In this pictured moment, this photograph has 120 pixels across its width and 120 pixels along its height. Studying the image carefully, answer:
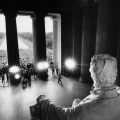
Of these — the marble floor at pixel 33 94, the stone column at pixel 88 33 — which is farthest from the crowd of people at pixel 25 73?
→ the stone column at pixel 88 33

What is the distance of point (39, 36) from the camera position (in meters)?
19.5

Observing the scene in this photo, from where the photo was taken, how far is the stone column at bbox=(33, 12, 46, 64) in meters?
19.1

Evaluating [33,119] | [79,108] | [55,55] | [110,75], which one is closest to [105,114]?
[79,108]

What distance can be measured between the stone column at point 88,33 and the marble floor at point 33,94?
199 centimetres

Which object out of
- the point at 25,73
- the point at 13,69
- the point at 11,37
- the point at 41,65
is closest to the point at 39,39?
the point at 41,65

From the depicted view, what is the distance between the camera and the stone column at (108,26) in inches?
541

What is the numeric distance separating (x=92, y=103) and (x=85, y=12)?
16.7m

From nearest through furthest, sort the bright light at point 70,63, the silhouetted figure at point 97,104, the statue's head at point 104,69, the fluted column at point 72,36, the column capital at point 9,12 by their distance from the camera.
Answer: the silhouetted figure at point 97,104
the statue's head at point 104,69
the column capital at point 9,12
the fluted column at point 72,36
the bright light at point 70,63

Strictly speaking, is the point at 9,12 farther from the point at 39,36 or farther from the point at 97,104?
A: the point at 97,104

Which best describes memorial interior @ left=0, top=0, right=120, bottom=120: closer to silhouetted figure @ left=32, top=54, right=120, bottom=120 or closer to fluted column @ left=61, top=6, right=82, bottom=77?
fluted column @ left=61, top=6, right=82, bottom=77

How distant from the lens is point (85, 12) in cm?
1738

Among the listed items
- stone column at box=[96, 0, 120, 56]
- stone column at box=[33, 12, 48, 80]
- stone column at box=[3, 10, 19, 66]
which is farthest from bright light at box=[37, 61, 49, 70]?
stone column at box=[96, 0, 120, 56]

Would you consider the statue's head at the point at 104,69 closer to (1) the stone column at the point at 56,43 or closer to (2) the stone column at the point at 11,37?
(2) the stone column at the point at 11,37

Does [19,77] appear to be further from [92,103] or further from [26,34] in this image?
[92,103]
